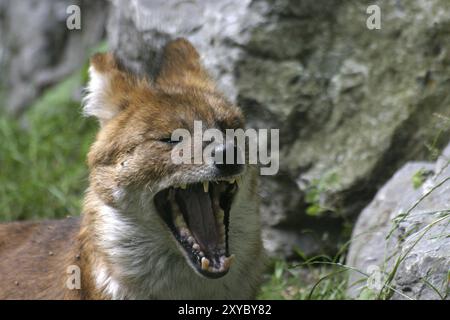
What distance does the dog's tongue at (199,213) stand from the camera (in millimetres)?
5492

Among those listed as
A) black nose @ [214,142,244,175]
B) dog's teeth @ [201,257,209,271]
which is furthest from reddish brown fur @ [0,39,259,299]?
dog's teeth @ [201,257,209,271]

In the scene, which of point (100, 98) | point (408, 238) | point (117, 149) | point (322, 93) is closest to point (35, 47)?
point (322, 93)

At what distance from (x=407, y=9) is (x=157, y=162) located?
2.91 m

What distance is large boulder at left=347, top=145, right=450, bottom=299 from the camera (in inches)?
202

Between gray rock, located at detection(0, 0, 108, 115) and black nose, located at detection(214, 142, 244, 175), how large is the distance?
6.55 meters

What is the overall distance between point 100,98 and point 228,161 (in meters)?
1.31

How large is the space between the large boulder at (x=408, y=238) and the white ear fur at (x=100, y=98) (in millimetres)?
1963

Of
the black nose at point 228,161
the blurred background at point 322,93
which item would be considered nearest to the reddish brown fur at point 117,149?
the black nose at point 228,161

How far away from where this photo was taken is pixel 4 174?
9.82 meters

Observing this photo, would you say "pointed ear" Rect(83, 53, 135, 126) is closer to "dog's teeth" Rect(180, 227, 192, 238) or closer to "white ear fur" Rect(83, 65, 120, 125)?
"white ear fur" Rect(83, 65, 120, 125)

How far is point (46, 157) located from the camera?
10.0 m

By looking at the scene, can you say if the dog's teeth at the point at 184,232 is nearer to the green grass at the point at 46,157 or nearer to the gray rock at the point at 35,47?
the green grass at the point at 46,157
